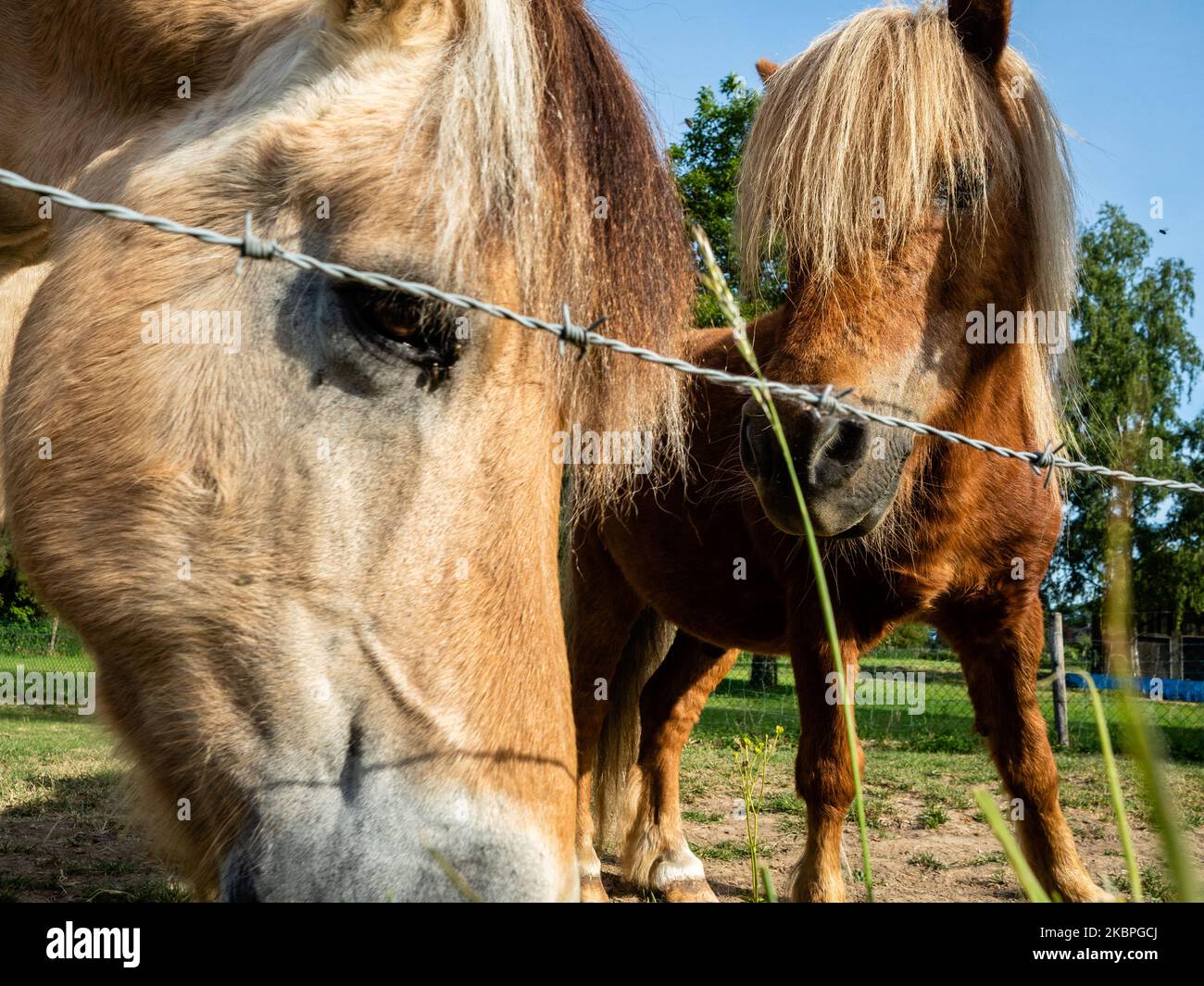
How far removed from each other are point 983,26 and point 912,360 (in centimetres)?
134

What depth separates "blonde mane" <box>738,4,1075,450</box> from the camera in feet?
9.73

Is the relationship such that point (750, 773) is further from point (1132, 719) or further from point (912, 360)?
point (1132, 719)

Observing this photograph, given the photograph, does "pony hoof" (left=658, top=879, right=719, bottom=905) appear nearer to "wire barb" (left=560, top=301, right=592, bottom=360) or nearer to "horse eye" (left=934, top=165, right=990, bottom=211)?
"horse eye" (left=934, top=165, right=990, bottom=211)

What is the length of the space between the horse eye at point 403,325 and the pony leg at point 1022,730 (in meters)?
2.74

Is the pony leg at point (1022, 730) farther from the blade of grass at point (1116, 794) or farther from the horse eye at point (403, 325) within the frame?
the horse eye at point (403, 325)

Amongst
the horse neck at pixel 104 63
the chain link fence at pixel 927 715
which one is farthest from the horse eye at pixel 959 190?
the chain link fence at pixel 927 715

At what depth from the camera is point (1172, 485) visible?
202 centimetres

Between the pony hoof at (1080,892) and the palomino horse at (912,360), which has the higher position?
the palomino horse at (912,360)

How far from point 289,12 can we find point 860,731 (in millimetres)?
11354

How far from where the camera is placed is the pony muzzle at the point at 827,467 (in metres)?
2.48

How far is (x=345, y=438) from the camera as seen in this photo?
151 centimetres

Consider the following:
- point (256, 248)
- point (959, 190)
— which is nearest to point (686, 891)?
point (959, 190)
